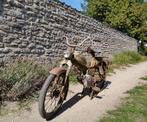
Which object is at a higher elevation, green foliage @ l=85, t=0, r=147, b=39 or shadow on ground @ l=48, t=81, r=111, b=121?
green foliage @ l=85, t=0, r=147, b=39

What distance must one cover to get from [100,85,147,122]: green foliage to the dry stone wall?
152 cm

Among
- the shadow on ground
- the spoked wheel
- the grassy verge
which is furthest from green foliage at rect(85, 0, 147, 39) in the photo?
the spoked wheel

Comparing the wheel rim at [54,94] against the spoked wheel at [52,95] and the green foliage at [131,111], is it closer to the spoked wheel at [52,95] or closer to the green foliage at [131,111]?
the spoked wheel at [52,95]

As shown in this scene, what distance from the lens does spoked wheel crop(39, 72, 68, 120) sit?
4980 millimetres

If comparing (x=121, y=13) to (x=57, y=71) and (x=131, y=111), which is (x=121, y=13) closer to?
(x=131, y=111)

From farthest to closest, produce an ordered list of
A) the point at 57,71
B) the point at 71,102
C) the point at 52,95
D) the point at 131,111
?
the point at 71,102 → the point at 131,111 → the point at 52,95 → the point at 57,71

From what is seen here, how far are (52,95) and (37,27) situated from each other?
2.99 meters

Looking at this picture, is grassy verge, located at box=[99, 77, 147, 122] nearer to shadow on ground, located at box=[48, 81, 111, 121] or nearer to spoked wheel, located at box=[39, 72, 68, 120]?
shadow on ground, located at box=[48, 81, 111, 121]

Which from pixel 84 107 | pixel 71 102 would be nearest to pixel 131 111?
pixel 84 107

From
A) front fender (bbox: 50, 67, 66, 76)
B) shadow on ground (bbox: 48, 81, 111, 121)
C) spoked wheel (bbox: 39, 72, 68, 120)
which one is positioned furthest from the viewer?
shadow on ground (bbox: 48, 81, 111, 121)

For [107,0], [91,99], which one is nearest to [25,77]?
[91,99]

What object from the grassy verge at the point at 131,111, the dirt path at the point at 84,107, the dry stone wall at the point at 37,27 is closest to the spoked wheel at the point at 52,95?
the dirt path at the point at 84,107

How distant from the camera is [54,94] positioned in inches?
213

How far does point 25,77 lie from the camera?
6137mm
